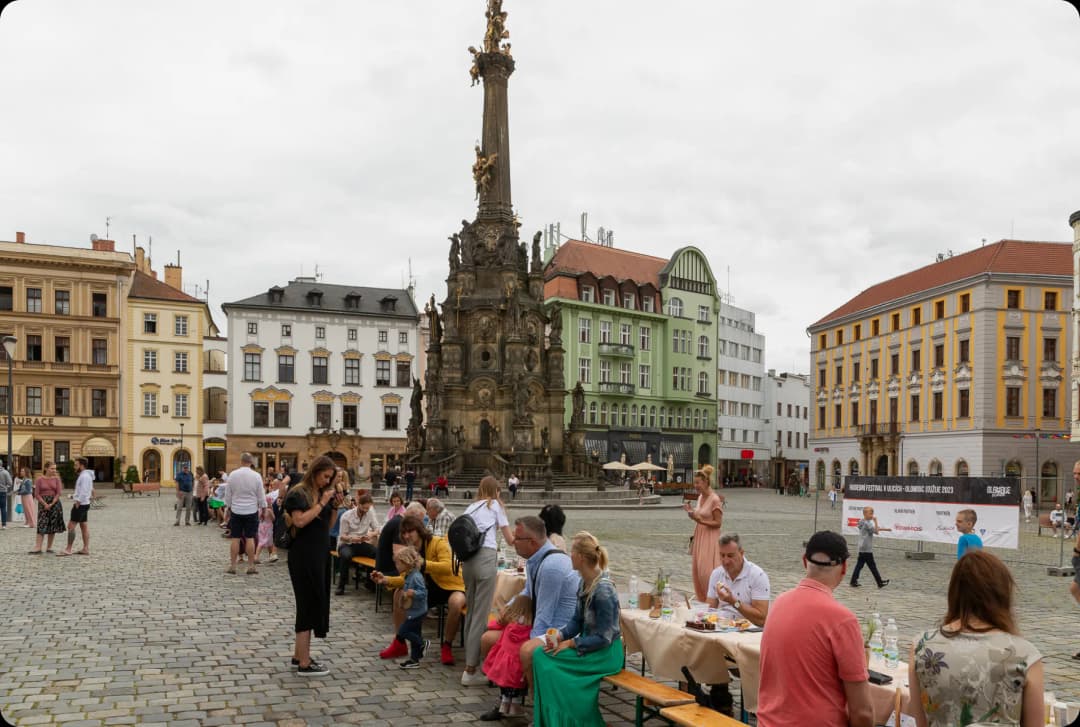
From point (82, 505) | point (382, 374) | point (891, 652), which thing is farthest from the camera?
point (382, 374)

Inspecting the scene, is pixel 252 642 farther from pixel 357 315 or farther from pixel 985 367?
pixel 357 315

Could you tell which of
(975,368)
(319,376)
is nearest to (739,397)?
(975,368)

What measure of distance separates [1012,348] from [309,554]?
2045 inches

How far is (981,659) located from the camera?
3783 millimetres

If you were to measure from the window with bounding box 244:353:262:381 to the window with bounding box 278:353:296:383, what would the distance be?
1.41 metres

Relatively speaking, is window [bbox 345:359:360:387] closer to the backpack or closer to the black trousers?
the black trousers

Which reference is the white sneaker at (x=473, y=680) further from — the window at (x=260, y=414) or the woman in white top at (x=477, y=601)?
the window at (x=260, y=414)

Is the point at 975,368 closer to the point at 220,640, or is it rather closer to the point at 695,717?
the point at 220,640

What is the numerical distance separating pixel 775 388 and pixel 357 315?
43332 mm

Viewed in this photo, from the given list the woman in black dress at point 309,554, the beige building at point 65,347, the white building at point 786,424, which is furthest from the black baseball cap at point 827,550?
the white building at point 786,424

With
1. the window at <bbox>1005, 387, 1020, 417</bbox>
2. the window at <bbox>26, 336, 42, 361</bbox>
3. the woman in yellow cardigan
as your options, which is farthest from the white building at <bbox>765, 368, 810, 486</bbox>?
the woman in yellow cardigan

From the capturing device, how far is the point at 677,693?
6348mm

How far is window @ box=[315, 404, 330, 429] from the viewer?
6525cm

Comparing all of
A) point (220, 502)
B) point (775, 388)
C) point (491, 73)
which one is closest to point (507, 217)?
point (491, 73)
